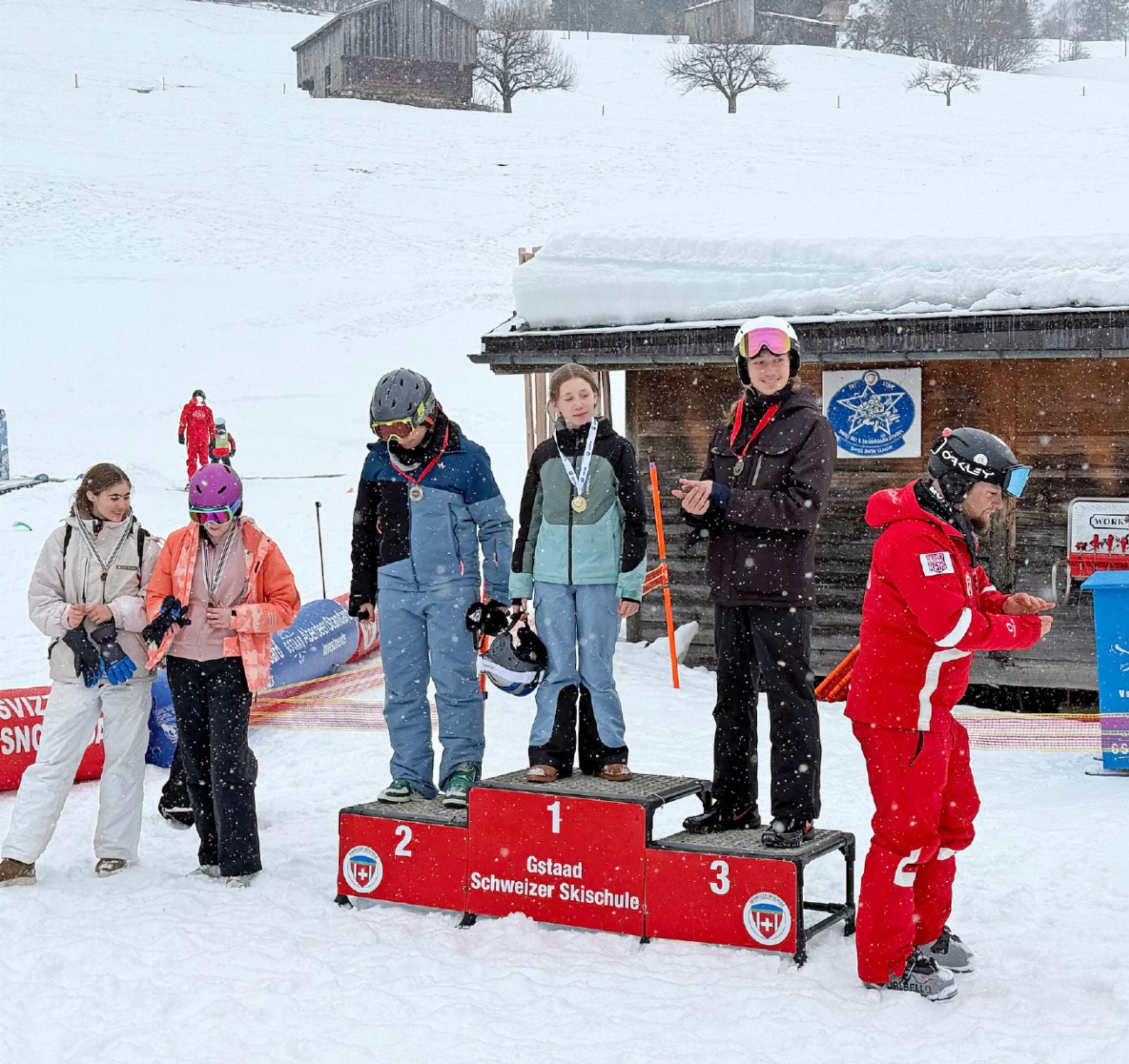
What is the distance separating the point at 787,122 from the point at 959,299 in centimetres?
4488

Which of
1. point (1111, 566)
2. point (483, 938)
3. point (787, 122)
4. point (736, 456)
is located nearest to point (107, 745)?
point (483, 938)

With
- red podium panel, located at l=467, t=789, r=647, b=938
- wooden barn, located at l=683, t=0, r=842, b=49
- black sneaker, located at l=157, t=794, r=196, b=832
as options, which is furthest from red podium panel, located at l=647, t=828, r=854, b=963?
wooden barn, located at l=683, t=0, r=842, b=49

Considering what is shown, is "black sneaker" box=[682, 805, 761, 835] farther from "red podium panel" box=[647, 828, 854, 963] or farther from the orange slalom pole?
the orange slalom pole

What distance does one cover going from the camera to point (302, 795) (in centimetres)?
762

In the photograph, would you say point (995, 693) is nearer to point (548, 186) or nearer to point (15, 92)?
point (548, 186)

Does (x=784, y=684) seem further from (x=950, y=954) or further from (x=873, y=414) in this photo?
(x=873, y=414)

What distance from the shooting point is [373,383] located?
101 ft

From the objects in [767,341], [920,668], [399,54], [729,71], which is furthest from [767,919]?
[729,71]

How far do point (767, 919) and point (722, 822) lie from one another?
514 mm

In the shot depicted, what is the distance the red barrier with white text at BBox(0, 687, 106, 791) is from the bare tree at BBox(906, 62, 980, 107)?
56005 mm

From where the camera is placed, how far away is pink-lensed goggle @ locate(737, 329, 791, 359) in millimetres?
5074

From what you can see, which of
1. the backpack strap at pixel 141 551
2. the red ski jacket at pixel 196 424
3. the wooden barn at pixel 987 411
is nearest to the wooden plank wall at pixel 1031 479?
the wooden barn at pixel 987 411

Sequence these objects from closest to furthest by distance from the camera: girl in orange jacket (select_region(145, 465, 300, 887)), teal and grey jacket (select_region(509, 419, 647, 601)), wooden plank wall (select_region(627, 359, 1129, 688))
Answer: teal and grey jacket (select_region(509, 419, 647, 601)) < girl in orange jacket (select_region(145, 465, 300, 887)) < wooden plank wall (select_region(627, 359, 1129, 688))

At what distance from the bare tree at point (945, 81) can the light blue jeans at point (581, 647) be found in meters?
56.8
